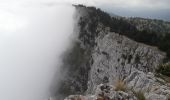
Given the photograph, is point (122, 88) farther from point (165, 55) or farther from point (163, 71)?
point (165, 55)

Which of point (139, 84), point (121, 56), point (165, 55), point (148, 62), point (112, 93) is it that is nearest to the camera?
point (112, 93)

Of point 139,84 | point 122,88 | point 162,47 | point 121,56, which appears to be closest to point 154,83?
point 139,84

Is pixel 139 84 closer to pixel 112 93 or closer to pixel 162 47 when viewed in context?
pixel 112 93

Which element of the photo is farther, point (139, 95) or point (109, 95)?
point (139, 95)

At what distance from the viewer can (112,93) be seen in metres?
33.4

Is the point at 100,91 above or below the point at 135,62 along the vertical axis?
above

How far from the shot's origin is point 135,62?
18238cm

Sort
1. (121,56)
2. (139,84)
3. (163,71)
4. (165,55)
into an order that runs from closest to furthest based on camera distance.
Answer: (139,84) < (163,71) < (165,55) < (121,56)

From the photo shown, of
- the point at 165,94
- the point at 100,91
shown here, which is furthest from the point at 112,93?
the point at 165,94

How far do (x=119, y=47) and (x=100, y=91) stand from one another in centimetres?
16522

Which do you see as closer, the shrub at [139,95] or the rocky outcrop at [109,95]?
the rocky outcrop at [109,95]

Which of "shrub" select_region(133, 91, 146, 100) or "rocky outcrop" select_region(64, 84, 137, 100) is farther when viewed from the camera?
"shrub" select_region(133, 91, 146, 100)

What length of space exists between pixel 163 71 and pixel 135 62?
134 m

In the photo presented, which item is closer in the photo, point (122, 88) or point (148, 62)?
point (122, 88)
